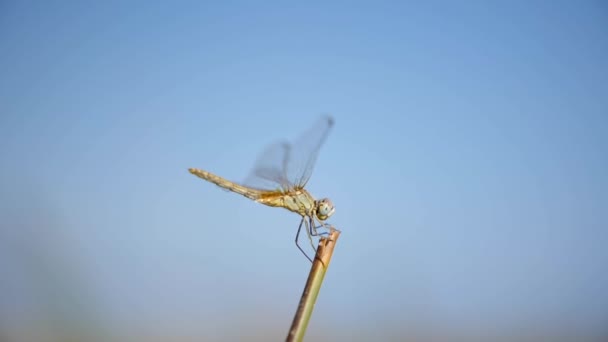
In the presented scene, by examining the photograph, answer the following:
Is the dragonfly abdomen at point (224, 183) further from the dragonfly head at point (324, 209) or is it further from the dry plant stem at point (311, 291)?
the dry plant stem at point (311, 291)

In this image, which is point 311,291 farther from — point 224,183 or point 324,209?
point 224,183

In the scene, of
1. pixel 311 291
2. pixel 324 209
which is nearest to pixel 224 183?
pixel 324 209

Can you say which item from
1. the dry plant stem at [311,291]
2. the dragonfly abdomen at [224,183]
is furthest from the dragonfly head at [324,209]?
the dry plant stem at [311,291]

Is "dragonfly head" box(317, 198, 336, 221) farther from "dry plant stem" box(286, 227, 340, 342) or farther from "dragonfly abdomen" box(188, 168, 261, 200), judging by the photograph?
"dry plant stem" box(286, 227, 340, 342)

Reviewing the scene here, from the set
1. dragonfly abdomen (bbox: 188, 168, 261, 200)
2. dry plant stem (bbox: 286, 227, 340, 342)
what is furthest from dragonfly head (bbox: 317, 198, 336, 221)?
dry plant stem (bbox: 286, 227, 340, 342)

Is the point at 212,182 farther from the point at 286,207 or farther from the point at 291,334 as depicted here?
the point at 291,334

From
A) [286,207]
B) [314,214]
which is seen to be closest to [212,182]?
[286,207]
